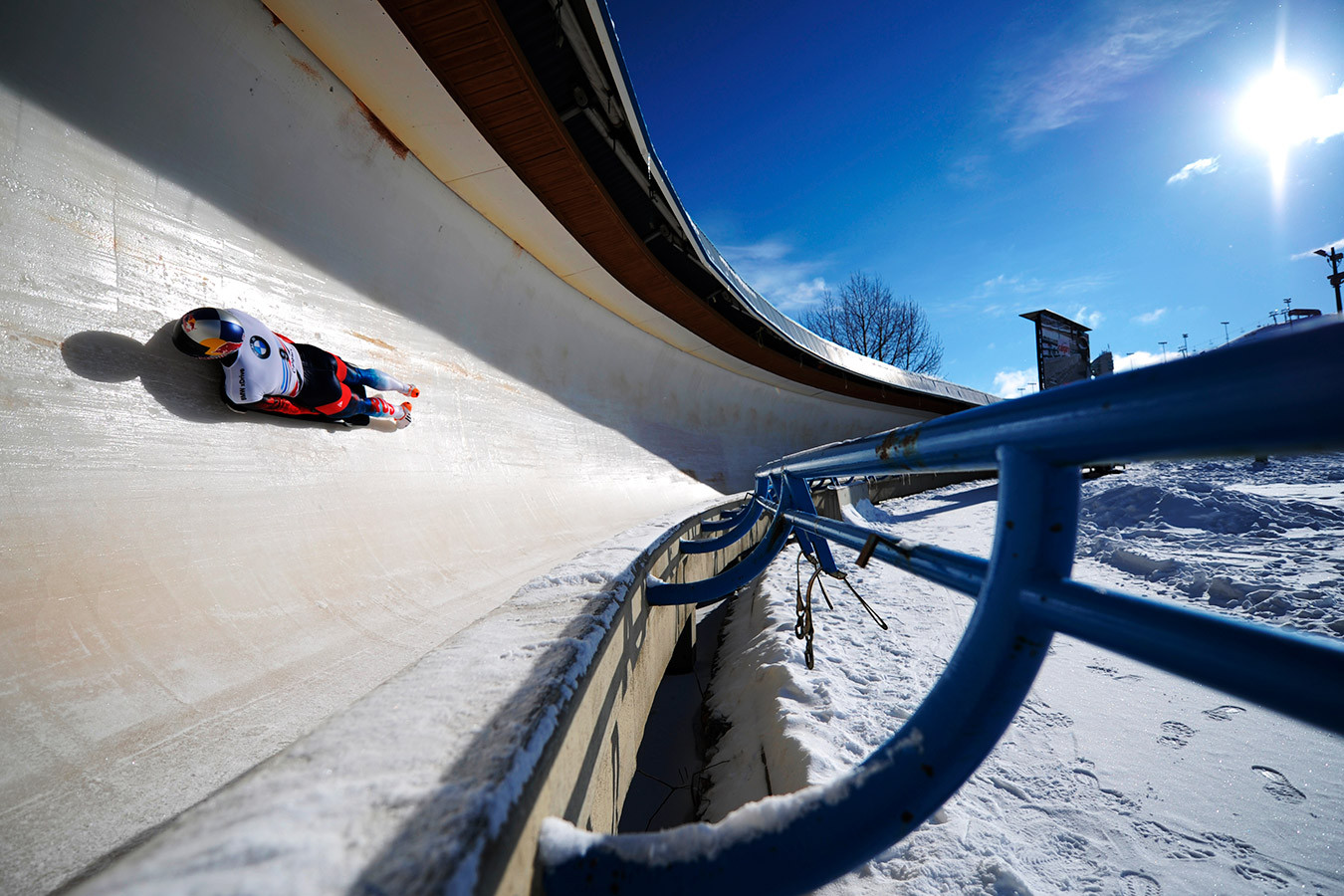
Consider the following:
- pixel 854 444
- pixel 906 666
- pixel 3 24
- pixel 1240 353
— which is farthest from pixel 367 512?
pixel 1240 353

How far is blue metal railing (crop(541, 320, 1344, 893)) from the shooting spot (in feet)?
1.26

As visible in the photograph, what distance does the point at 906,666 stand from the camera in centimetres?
231

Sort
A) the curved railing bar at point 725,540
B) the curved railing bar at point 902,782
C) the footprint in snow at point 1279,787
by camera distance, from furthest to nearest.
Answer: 1. the curved railing bar at point 725,540
2. the footprint in snow at point 1279,787
3. the curved railing bar at point 902,782

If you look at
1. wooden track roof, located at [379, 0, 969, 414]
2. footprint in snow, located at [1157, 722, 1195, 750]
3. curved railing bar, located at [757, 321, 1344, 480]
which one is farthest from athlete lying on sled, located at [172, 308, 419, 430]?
footprint in snow, located at [1157, 722, 1195, 750]

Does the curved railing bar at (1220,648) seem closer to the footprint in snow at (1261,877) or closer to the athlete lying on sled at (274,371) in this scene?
the footprint in snow at (1261,877)

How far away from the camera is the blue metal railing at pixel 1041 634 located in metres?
0.38

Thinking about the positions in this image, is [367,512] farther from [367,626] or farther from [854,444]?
[854,444]

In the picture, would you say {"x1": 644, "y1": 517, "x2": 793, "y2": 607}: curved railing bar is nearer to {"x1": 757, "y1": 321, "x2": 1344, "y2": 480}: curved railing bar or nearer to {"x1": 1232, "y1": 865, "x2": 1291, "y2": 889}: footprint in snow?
{"x1": 757, "y1": 321, "x2": 1344, "y2": 480}: curved railing bar

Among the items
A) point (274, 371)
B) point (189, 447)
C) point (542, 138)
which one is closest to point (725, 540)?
point (274, 371)

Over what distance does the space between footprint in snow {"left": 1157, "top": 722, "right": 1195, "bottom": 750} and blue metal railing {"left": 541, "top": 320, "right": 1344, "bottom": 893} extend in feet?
6.07

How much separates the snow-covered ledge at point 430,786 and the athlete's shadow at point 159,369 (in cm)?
149

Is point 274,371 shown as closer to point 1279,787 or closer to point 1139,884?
point 1139,884

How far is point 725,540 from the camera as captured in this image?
8.91 feet

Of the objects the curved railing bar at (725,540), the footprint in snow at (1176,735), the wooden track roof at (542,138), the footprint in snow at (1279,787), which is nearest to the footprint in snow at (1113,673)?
the footprint in snow at (1176,735)
